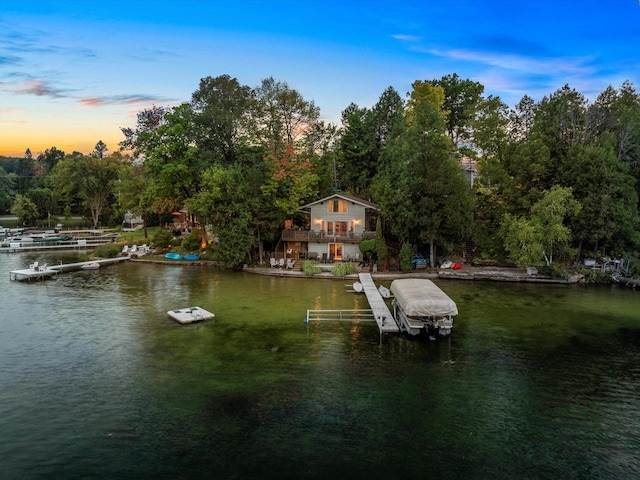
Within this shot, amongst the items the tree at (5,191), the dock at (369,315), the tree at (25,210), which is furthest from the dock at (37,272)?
the tree at (5,191)

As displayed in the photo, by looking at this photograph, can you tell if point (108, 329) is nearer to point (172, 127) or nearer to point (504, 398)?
→ point (504, 398)

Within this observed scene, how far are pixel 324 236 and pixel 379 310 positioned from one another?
17670mm

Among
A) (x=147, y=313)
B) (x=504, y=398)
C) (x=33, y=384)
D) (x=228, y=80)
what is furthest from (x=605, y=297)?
(x=228, y=80)

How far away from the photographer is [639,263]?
121 feet

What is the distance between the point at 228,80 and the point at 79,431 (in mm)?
43663

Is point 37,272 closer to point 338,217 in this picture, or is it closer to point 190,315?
point 190,315

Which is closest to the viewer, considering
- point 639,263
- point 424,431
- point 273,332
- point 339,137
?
point 424,431

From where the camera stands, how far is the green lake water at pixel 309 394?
41.7ft

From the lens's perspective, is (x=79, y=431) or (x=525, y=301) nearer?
(x=79, y=431)

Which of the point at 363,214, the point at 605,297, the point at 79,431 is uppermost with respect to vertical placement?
the point at 363,214

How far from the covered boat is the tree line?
15519 mm

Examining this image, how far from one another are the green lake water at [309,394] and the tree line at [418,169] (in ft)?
38.5

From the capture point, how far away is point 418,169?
40000mm

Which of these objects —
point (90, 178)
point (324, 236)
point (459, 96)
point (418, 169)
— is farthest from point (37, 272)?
point (459, 96)
